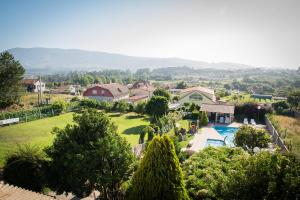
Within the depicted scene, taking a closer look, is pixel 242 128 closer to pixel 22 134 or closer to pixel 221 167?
pixel 221 167

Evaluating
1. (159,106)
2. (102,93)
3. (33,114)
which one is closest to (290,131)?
(159,106)

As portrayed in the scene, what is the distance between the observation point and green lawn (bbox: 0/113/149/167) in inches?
1017

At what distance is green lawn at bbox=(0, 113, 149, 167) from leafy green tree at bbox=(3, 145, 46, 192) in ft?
22.7

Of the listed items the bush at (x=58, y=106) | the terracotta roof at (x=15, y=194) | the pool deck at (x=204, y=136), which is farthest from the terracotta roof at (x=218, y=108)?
the terracotta roof at (x=15, y=194)

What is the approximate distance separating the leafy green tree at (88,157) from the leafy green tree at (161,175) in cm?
256

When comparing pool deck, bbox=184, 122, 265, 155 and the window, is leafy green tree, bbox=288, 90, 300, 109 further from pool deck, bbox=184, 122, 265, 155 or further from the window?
pool deck, bbox=184, 122, 265, 155

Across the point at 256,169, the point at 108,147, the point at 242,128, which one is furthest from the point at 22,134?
the point at 256,169

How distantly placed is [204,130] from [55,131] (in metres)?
25.8

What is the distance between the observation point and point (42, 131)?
31547mm

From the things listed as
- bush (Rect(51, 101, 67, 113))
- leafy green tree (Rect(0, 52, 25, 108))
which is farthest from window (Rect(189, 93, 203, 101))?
leafy green tree (Rect(0, 52, 25, 108))

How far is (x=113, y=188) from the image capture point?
1297 cm

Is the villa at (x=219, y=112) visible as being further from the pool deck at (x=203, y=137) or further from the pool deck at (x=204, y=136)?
the pool deck at (x=203, y=137)

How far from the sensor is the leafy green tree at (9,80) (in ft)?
150

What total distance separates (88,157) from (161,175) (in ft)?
12.8
